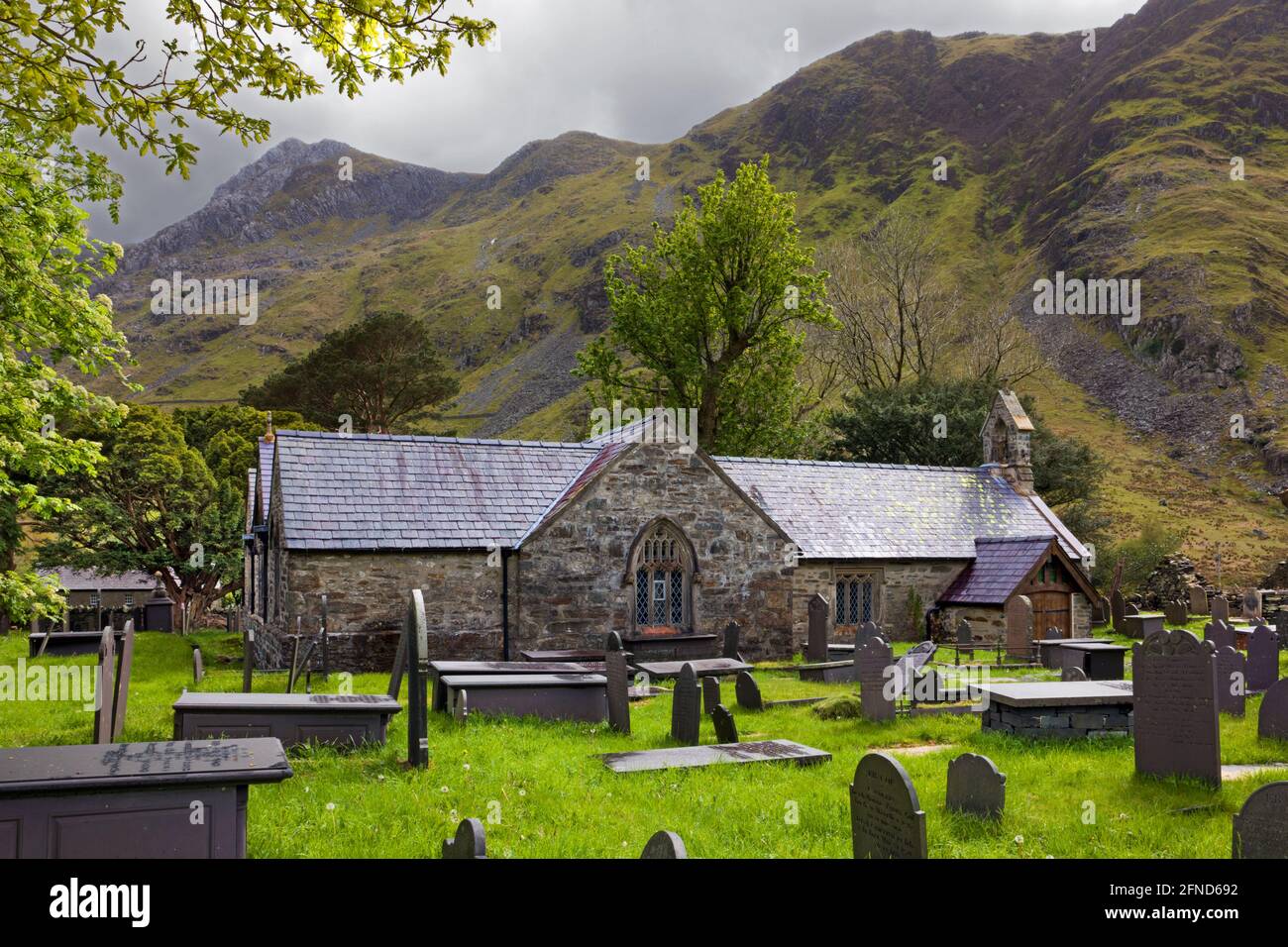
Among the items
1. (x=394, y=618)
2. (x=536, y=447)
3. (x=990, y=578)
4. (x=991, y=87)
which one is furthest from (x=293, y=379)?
(x=991, y=87)

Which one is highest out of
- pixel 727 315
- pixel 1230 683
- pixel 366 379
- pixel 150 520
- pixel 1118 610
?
pixel 366 379

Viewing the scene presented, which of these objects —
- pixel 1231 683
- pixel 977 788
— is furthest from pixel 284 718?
pixel 1231 683

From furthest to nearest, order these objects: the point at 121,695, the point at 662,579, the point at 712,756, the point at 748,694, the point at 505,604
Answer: the point at 662,579 → the point at 505,604 → the point at 748,694 → the point at 121,695 → the point at 712,756

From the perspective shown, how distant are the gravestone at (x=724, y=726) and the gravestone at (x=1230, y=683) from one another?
6.92 m

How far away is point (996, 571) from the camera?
25500 millimetres

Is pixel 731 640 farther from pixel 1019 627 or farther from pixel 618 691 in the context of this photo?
pixel 618 691

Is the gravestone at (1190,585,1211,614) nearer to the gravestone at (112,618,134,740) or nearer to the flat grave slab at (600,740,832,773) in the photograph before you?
the flat grave slab at (600,740,832,773)

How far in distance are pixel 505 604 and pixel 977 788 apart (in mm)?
13459

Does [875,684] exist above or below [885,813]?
below

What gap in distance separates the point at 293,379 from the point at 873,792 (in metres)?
54.9

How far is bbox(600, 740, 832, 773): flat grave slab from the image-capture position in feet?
32.3

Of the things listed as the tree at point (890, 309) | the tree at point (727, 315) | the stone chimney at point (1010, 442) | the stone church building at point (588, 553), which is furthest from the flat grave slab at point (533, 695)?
the tree at point (890, 309)

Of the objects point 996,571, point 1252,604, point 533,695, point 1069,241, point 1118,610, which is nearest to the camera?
point 533,695

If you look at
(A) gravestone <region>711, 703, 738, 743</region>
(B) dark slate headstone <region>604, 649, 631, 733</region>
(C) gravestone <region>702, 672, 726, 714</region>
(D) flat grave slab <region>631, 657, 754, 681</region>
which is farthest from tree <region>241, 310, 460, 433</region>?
(A) gravestone <region>711, 703, 738, 743</region>
